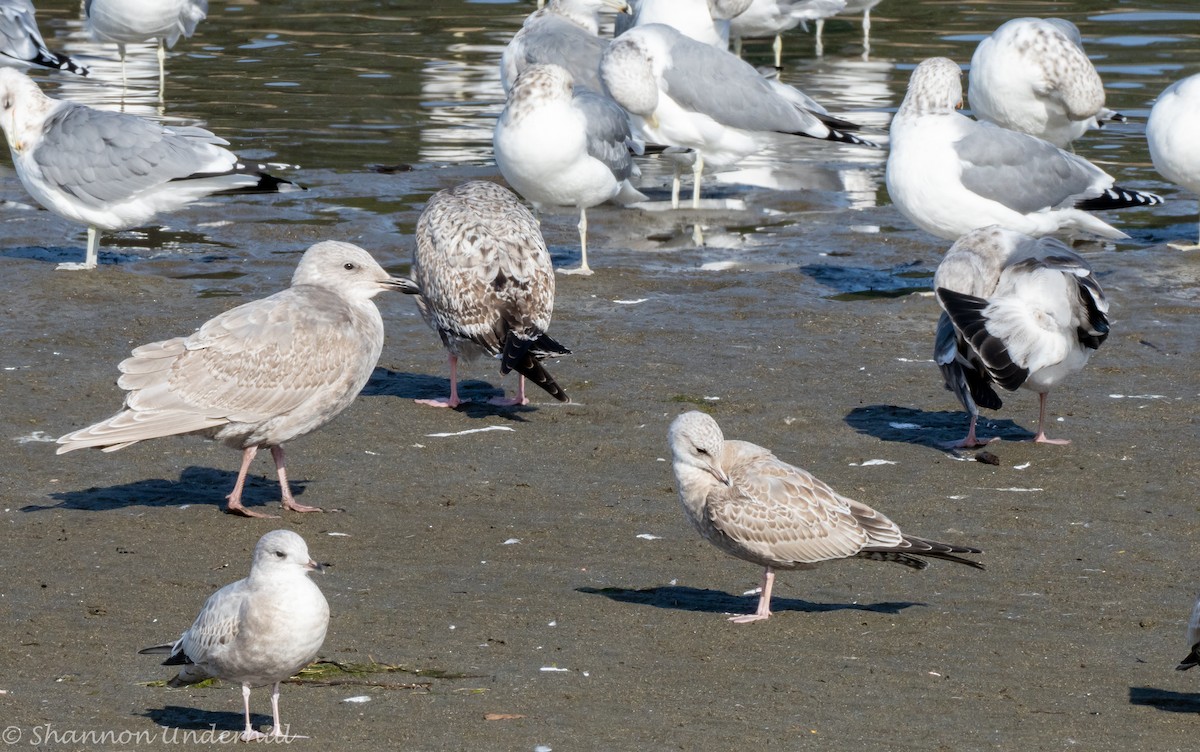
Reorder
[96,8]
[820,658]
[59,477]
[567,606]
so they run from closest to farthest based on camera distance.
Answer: [820,658]
[567,606]
[59,477]
[96,8]

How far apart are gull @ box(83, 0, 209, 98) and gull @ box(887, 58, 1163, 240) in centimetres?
1061

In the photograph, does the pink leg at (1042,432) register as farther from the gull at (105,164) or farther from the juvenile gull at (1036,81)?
the juvenile gull at (1036,81)

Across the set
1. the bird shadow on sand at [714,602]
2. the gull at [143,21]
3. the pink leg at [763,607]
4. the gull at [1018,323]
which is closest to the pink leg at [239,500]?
the bird shadow on sand at [714,602]

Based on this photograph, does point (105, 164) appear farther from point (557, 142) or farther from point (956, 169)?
point (956, 169)

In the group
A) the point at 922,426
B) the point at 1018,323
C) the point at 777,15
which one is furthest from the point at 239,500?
the point at 777,15

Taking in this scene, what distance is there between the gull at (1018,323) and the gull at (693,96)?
563 centimetres

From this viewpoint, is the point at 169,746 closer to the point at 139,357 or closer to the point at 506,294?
the point at 139,357

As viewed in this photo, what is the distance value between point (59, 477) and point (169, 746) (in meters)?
3.18

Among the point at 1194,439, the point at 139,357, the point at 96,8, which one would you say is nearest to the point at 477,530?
the point at 139,357

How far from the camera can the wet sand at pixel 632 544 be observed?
5492mm

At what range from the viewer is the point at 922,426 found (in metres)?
9.20

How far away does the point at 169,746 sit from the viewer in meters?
5.04

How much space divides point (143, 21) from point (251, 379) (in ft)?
44.9

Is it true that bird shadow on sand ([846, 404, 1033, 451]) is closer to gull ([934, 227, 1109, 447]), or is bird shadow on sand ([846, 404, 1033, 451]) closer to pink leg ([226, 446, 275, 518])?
gull ([934, 227, 1109, 447])
